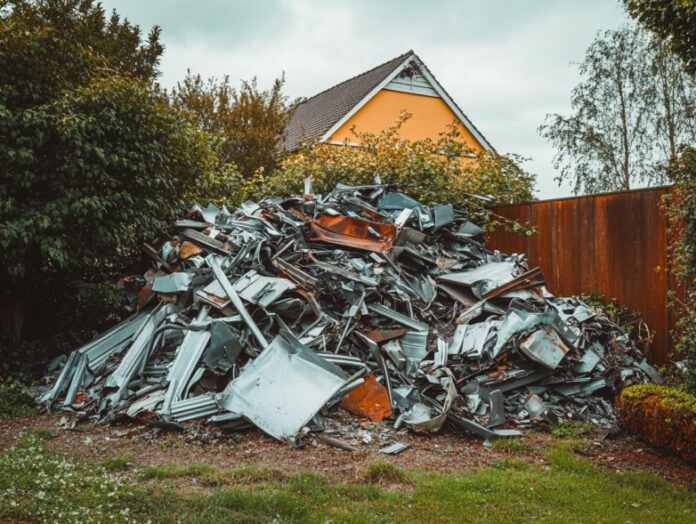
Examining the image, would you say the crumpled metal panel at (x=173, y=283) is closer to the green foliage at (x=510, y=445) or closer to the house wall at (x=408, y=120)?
the green foliage at (x=510, y=445)

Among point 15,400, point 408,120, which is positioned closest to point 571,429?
point 15,400

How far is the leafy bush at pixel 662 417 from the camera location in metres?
4.71

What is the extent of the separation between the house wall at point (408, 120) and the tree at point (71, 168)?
11.3 m

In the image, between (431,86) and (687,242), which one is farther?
(431,86)

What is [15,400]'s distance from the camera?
20.7ft

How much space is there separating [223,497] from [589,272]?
6.51 meters

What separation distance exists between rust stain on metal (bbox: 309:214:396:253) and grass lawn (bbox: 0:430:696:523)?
3.93 meters

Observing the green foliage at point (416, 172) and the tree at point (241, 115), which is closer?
the green foliage at point (416, 172)

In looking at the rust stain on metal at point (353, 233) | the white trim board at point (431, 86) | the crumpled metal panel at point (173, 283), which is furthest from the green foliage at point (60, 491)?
the white trim board at point (431, 86)

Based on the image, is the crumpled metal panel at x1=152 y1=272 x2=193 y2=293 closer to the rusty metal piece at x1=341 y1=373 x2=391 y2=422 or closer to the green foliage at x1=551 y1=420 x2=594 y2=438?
the rusty metal piece at x1=341 y1=373 x2=391 y2=422

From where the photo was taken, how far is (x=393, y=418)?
18.7 feet

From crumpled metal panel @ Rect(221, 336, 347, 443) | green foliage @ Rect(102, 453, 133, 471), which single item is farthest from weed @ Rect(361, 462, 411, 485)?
green foliage @ Rect(102, 453, 133, 471)

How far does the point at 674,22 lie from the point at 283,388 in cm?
647

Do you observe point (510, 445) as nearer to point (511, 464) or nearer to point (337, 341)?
point (511, 464)
